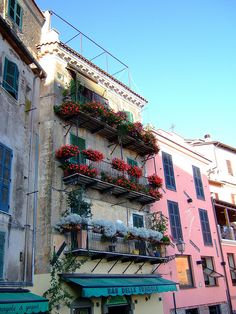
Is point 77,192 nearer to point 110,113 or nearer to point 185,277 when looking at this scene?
point 110,113

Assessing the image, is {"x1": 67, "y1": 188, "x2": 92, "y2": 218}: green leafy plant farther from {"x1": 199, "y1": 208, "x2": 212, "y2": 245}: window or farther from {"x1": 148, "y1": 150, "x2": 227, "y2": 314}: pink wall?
{"x1": 199, "y1": 208, "x2": 212, "y2": 245}: window

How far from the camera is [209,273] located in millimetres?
22875

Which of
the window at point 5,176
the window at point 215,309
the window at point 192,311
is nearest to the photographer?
the window at point 5,176

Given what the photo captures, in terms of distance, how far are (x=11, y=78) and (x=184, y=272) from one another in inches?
553

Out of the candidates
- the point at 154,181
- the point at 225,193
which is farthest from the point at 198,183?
the point at 225,193

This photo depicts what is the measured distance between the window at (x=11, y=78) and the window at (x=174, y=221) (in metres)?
11.4

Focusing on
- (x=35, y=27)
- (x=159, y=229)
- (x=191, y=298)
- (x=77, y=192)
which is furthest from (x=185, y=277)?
(x=35, y=27)

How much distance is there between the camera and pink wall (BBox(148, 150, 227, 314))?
1991cm

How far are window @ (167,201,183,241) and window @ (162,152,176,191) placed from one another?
1071mm

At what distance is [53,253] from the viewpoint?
45.1 ft

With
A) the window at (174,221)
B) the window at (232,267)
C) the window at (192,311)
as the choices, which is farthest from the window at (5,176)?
the window at (232,267)

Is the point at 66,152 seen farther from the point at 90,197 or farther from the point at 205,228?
the point at 205,228

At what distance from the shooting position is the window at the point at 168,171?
22.4m

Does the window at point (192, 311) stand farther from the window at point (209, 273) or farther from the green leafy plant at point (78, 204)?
the green leafy plant at point (78, 204)
